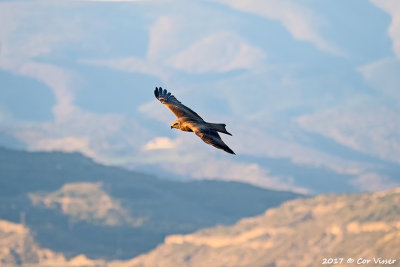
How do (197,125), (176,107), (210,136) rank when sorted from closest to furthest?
(210,136)
(197,125)
(176,107)

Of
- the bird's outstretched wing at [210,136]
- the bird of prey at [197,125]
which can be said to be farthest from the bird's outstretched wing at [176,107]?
the bird's outstretched wing at [210,136]

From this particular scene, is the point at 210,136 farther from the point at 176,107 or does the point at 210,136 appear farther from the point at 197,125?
the point at 176,107

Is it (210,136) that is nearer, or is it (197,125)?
(210,136)

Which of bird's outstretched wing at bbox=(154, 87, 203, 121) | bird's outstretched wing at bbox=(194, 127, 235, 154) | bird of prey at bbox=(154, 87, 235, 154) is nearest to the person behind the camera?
bird's outstretched wing at bbox=(194, 127, 235, 154)

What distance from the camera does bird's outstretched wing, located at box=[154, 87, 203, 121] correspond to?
3691 cm

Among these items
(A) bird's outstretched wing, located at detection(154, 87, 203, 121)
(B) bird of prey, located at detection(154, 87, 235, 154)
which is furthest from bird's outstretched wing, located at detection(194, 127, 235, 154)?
(A) bird's outstretched wing, located at detection(154, 87, 203, 121)

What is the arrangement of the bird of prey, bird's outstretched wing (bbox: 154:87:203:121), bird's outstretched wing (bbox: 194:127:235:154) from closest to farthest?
bird's outstretched wing (bbox: 194:127:235:154) → the bird of prey → bird's outstretched wing (bbox: 154:87:203:121)

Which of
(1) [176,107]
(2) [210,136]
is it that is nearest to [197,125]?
(2) [210,136]

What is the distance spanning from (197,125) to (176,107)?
18.6 ft

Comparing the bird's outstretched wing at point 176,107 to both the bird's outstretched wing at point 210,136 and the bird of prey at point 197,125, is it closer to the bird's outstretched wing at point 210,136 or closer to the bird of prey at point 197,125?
the bird of prey at point 197,125

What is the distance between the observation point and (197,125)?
33719mm

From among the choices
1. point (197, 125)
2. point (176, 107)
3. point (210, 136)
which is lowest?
point (210, 136)

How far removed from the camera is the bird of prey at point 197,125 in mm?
31125

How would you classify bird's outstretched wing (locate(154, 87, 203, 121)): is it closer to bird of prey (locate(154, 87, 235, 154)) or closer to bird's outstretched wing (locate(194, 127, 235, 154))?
bird of prey (locate(154, 87, 235, 154))
